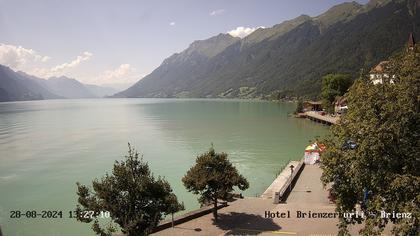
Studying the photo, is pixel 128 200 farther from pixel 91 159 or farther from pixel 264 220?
pixel 91 159

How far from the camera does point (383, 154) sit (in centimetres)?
1708

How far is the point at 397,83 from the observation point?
60.6 ft

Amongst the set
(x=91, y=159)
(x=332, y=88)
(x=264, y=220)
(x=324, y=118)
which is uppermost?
(x=332, y=88)

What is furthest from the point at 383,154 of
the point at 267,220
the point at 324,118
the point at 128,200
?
the point at 324,118

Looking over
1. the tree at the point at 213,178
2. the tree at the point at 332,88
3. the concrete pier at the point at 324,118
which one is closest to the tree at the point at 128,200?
the tree at the point at 213,178

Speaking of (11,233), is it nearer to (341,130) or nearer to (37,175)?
Result: (37,175)

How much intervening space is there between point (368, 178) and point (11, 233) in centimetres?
3068

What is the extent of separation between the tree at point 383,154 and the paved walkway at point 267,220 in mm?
6288

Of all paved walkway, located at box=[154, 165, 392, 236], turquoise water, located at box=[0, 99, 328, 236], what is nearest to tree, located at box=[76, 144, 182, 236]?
paved walkway, located at box=[154, 165, 392, 236]

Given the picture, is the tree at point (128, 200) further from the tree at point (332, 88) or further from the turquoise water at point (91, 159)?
the tree at point (332, 88)

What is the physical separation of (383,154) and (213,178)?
13.0 meters

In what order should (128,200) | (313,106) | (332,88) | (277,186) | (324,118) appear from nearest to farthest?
(128,200) < (277,186) < (324,118) < (332,88) < (313,106)

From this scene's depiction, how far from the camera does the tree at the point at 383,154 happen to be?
16.0 meters

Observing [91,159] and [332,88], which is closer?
[91,159]
